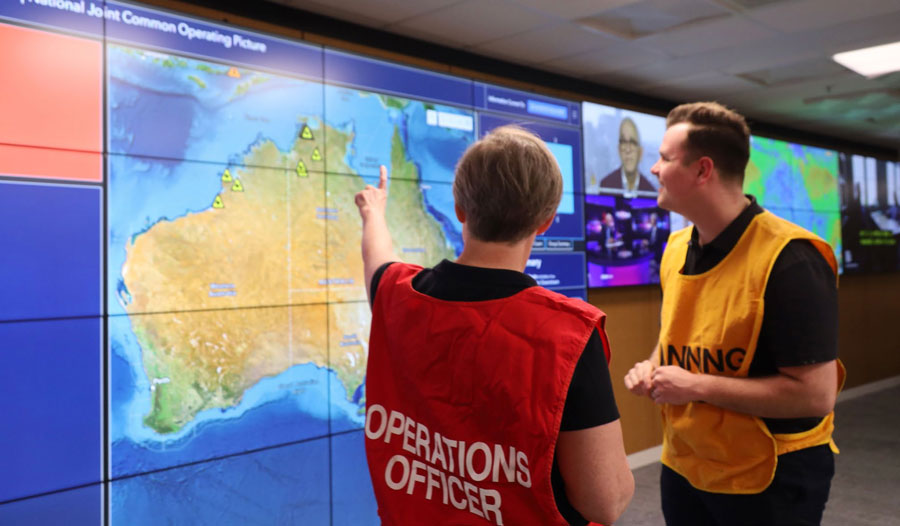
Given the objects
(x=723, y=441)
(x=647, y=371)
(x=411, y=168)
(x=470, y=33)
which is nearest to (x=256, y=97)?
(x=411, y=168)

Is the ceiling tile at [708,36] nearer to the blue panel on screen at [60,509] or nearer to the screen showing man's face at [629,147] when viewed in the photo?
the screen showing man's face at [629,147]

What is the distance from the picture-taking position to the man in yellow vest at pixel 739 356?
1471mm

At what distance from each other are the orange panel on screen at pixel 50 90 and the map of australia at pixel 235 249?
0.26 feet

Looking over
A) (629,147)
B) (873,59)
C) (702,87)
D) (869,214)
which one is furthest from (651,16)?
(869,214)

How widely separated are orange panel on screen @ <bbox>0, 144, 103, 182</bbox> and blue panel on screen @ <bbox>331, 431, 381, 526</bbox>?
1.62 m

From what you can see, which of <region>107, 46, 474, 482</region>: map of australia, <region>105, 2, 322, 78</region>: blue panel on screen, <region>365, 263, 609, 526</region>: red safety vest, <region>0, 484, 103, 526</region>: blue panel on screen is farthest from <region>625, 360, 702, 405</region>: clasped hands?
<region>105, 2, 322, 78</region>: blue panel on screen

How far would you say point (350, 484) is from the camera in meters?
3.39

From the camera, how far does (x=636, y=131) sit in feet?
16.3

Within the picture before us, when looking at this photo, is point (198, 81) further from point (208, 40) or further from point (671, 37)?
point (671, 37)

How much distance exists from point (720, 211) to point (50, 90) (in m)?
2.36

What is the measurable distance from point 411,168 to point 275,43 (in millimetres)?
937

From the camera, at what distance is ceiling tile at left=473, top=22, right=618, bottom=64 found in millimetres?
3832

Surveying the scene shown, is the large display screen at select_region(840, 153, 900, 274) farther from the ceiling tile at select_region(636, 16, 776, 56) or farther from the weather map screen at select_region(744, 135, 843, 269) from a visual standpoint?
the ceiling tile at select_region(636, 16, 776, 56)

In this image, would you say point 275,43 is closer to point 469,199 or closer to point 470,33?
point 470,33
